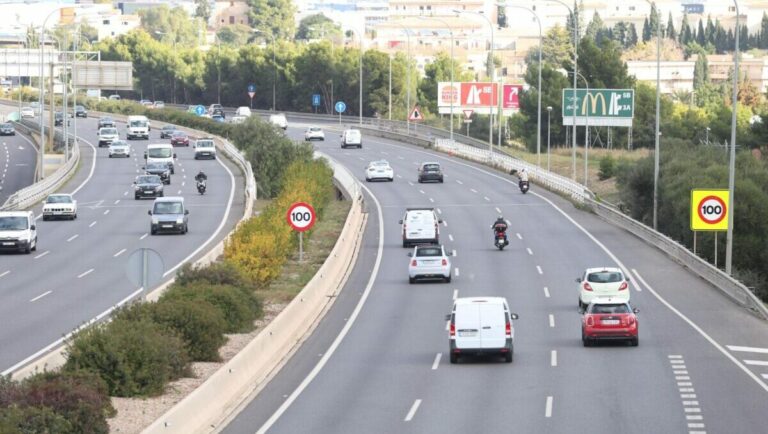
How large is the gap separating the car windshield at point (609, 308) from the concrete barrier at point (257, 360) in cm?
714

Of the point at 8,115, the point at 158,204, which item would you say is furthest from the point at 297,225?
the point at 8,115

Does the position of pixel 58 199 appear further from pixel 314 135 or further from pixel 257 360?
pixel 314 135

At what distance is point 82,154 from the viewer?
106875 mm

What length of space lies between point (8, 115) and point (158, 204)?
10310 cm

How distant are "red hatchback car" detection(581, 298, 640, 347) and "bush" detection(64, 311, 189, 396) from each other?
39.9 ft

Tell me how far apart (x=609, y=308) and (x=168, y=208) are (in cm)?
3084

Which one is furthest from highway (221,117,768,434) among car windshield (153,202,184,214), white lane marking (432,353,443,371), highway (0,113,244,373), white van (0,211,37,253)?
white van (0,211,37,253)

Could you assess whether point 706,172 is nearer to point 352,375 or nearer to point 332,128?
point 352,375

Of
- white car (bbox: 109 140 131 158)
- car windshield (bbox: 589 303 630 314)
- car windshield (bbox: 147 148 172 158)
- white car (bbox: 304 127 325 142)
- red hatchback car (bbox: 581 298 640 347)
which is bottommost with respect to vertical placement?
red hatchback car (bbox: 581 298 640 347)

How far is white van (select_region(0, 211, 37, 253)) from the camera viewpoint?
2178 inches

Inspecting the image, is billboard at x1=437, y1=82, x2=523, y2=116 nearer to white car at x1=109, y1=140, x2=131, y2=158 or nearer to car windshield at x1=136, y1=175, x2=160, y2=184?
white car at x1=109, y1=140, x2=131, y2=158

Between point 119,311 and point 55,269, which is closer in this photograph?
point 119,311

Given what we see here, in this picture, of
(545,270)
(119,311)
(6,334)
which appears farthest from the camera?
(545,270)

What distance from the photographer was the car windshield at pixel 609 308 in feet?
114
